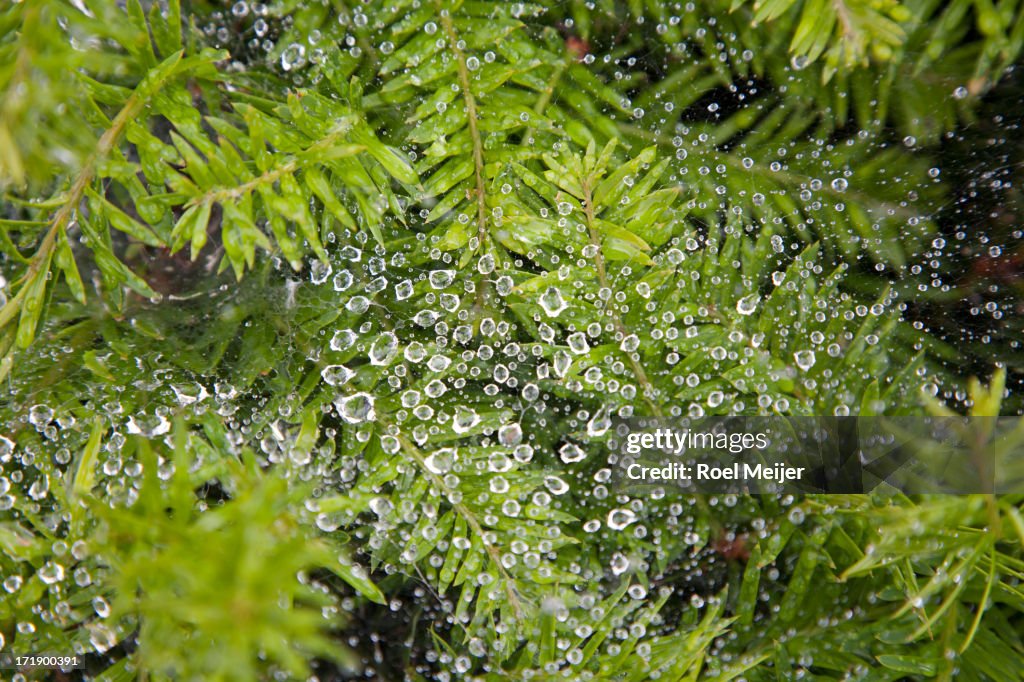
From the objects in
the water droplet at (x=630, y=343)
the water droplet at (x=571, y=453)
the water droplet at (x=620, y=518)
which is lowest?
the water droplet at (x=620, y=518)

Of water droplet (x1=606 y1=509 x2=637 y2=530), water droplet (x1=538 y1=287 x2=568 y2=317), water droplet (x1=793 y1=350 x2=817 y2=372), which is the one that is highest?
water droplet (x1=538 y1=287 x2=568 y2=317)

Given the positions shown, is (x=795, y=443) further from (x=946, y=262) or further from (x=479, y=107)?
(x=479, y=107)

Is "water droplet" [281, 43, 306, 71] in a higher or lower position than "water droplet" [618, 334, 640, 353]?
higher

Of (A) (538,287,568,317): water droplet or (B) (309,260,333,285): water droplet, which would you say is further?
(B) (309,260,333,285): water droplet

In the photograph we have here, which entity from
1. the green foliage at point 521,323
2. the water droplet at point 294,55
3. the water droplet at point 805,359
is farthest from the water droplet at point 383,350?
the water droplet at point 805,359

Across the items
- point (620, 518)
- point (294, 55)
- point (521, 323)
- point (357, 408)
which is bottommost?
point (620, 518)

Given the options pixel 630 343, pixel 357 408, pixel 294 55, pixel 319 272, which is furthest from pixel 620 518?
pixel 294 55

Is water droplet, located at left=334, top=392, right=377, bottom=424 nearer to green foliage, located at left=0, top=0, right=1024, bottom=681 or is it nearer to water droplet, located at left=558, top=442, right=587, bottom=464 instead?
green foliage, located at left=0, top=0, right=1024, bottom=681

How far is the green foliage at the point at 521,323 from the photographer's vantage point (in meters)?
0.74

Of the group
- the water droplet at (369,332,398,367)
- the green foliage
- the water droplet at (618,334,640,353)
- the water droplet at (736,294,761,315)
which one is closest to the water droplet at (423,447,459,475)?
the green foliage

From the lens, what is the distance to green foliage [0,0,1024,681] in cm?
74

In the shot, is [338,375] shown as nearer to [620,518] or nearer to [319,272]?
[319,272]

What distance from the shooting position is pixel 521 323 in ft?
3.01

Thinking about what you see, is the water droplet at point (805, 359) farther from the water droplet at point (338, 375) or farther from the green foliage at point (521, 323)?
the water droplet at point (338, 375)
